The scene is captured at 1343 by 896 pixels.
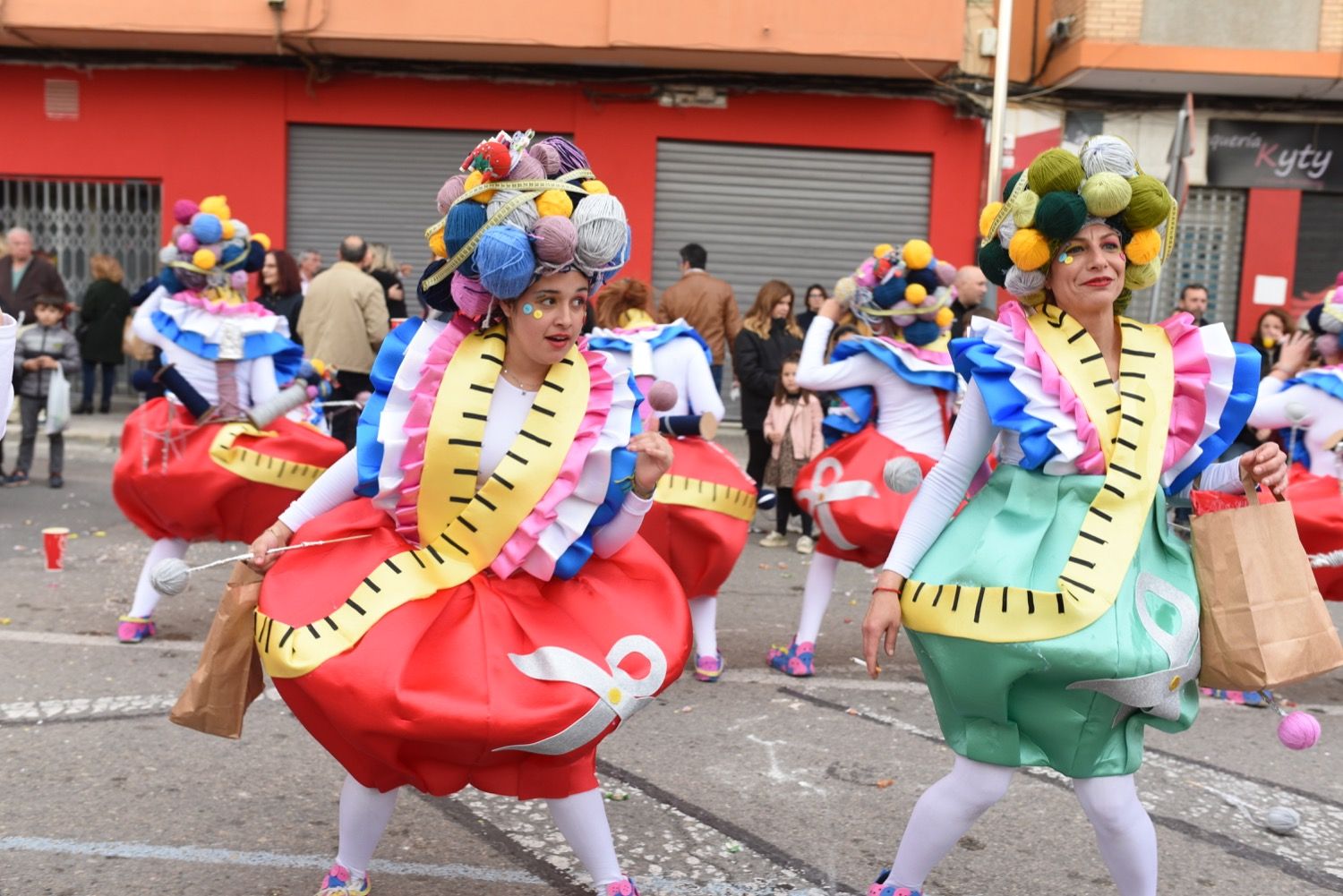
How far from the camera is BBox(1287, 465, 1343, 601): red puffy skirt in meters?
5.75

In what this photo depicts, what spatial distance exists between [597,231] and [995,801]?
166 centimetres

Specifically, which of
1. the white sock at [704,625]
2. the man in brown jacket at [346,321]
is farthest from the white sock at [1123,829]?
the man in brown jacket at [346,321]

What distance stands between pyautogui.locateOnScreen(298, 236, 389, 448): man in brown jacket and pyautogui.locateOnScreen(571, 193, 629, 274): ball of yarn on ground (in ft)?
24.1

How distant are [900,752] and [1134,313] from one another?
981 cm

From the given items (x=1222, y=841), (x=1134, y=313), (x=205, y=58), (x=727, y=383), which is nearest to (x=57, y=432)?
(x=205, y=58)

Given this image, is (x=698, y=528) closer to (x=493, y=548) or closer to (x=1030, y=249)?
(x=493, y=548)

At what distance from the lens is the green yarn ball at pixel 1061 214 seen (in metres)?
3.25

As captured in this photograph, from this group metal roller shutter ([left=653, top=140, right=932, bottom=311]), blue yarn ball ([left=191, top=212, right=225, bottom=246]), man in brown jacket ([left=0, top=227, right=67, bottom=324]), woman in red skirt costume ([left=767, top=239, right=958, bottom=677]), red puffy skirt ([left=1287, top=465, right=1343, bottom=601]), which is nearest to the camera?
red puffy skirt ([left=1287, top=465, right=1343, bottom=601])

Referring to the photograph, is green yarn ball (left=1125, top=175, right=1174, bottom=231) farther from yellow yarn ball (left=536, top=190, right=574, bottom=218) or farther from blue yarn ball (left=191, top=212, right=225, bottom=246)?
blue yarn ball (left=191, top=212, right=225, bottom=246)

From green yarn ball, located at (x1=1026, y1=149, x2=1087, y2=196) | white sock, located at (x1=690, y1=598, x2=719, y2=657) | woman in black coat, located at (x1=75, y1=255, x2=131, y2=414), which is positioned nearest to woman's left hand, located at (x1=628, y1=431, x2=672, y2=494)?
green yarn ball, located at (x1=1026, y1=149, x2=1087, y2=196)

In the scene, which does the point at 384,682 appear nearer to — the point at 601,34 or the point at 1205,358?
the point at 1205,358

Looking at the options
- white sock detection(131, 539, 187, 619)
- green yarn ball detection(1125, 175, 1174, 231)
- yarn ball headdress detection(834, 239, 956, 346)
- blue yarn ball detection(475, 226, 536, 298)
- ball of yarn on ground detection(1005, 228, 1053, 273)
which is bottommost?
white sock detection(131, 539, 187, 619)

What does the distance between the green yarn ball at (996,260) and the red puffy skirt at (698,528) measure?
242 cm

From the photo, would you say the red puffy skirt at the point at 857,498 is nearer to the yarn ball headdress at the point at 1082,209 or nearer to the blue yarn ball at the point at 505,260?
the yarn ball headdress at the point at 1082,209
